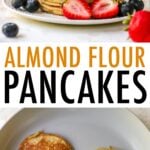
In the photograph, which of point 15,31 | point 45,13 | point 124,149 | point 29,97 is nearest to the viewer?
point 124,149

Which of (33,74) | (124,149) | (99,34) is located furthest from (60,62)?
(124,149)

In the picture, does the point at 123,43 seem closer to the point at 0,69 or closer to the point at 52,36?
the point at 52,36

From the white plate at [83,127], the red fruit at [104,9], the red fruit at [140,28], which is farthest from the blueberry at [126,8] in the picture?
the white plate at [83,127]

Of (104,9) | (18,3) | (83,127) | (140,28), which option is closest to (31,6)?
(18,3)

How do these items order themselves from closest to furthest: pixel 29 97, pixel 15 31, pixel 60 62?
pixel 29 97 < pixel 60 62 < pixel 15 31

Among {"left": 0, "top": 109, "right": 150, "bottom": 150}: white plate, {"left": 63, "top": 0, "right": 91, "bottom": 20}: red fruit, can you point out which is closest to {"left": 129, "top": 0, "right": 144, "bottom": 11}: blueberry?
{"left": 63, "top": 0, "right": 91, "bottom": 20}: red fruit

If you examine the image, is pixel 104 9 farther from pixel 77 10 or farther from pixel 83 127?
pixel 83 127
